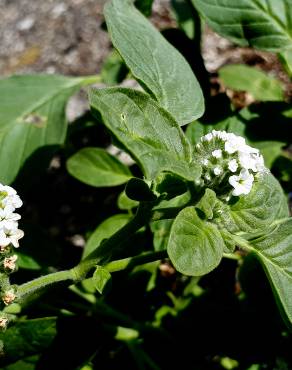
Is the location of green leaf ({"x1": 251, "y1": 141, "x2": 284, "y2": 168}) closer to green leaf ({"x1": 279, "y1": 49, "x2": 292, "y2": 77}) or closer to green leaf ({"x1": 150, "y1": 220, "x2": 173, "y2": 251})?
green leaf ({"x1": 279, "y1": 49, "x2": 292, "y2": 77})

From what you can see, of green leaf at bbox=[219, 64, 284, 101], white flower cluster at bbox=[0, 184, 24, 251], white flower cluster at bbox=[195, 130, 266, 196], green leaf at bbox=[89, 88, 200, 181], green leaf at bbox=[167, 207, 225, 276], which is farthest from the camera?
green leaf at bbox=[219, 64, 284, 101]

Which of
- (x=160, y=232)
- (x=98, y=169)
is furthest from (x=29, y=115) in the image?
(x=160, y=232)

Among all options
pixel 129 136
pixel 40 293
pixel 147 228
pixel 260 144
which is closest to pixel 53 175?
pixel 147 228

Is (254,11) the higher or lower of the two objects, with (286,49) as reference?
higher

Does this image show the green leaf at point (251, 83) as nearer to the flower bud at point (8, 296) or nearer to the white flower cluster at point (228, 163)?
the white flower cluster at point (228, 163)

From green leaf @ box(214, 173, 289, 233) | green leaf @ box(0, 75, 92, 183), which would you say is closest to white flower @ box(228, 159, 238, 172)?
green leaf @ box(214, 173, 289, 233)

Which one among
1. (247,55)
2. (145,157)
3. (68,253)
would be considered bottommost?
(68,253)

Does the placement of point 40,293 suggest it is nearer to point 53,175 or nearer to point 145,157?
point 145,157
